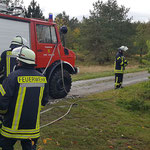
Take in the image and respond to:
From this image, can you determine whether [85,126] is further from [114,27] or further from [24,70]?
[114,27]

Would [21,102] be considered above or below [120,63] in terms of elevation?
above

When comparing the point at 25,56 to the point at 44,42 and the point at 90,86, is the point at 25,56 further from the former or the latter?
Answer: the point at 90,86

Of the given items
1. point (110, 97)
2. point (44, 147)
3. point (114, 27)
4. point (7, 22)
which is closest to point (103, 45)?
point (114, 27)

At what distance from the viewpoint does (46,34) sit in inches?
299

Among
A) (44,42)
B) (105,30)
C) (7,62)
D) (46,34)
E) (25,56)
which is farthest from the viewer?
(105,30)

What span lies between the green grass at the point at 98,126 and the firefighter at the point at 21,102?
128 cm

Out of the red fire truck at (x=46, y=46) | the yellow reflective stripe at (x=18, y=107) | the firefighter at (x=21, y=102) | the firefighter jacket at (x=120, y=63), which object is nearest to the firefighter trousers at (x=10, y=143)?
the firefighter at (x=21, y=102)

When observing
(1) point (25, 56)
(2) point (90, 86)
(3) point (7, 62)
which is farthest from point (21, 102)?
(2) point (90, 86)

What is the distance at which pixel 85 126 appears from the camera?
5.50m

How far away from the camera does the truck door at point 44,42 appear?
7.25 m

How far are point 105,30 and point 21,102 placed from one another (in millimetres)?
33053

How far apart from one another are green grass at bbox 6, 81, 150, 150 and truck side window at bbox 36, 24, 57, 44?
221 cm

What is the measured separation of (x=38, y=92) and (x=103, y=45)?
3276 centimetres

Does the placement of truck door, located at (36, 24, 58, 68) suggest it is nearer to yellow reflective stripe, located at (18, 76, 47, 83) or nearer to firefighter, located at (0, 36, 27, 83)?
firefighter, located at (0, 36, 27, 83)
